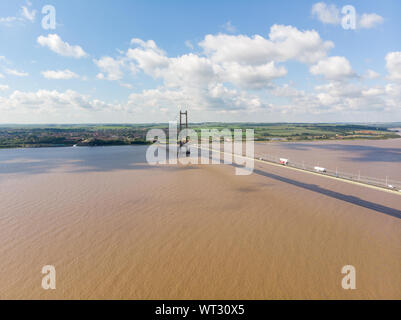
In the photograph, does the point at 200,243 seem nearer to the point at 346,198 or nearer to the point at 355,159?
the point at 346,198

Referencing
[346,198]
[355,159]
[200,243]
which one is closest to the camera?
[200,243]

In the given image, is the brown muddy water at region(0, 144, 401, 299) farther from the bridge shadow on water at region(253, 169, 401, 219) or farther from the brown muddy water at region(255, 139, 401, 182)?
the brown muddy water at region(255, 139, 401, 182)

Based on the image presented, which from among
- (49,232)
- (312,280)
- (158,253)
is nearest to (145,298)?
(158,253)

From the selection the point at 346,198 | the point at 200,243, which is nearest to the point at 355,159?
the point at 346,198

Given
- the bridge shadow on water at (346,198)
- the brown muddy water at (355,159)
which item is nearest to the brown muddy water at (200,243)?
the bridge shadow on water at (346,198)

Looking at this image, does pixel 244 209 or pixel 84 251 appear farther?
pixel 244 209

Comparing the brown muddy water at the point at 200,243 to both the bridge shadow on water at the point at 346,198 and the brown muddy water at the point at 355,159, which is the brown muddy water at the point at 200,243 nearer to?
the bridge shadow on water at the point at 346,198

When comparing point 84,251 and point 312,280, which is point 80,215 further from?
point 312,280

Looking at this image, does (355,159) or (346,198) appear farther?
(355,159)
